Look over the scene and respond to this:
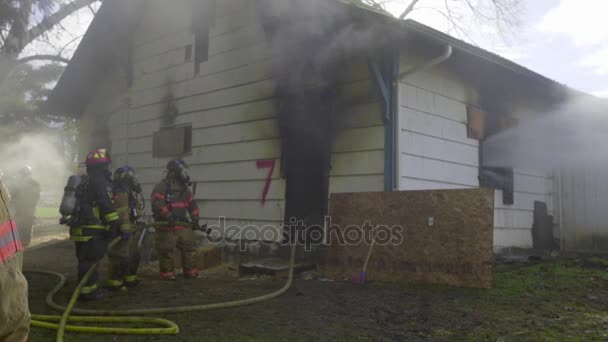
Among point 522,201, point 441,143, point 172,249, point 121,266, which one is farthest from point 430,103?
point 121,266

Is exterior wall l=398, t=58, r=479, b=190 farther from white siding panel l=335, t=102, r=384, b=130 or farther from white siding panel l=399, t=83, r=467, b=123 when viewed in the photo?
white siding panel l=335, t=102, r=384, b=130

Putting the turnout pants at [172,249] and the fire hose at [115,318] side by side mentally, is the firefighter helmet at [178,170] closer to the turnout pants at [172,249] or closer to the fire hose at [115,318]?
the turnout pants at [172,249]

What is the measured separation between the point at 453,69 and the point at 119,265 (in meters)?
6.05

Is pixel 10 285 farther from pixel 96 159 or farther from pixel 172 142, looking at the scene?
pixel 172 142

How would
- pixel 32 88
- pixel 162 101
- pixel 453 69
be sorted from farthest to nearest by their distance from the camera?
pixel 32 88, pixel 162 101, pixel 453 69

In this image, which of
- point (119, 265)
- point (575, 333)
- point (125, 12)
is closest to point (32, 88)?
point (125, 12)

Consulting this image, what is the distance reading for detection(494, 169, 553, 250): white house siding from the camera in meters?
8.44

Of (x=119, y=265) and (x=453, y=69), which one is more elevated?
(x=453, y=69)

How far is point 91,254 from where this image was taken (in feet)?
18.1

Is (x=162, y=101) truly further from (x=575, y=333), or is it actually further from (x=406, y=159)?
(x=575, y=333)

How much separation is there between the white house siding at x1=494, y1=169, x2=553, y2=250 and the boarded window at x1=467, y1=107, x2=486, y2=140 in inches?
45.9

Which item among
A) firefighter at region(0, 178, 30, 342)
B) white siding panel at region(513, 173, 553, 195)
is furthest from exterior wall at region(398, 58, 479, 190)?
firefighter at region(0, 178, 30, 342)

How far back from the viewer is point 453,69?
25.7 ft

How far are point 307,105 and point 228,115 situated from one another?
6.91ft
